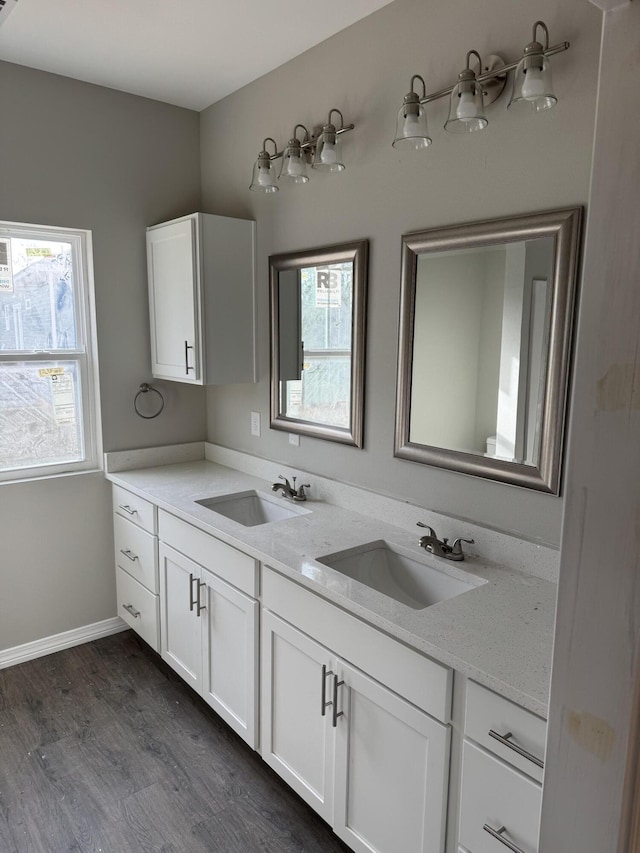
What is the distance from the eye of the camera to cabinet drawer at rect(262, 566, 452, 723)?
144 centimetres

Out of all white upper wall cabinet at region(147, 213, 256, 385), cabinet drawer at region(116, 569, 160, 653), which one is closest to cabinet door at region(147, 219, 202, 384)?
white upper wall cabinet at region(147, 213, 256, 385)

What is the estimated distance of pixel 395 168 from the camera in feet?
7.09

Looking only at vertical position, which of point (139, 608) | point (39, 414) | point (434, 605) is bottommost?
point (139, 608)

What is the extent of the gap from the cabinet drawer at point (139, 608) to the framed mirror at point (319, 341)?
1020 millimetres

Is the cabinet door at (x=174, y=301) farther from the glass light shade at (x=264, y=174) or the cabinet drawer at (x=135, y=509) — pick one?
the cabinet drawer at (x=135, y=509)

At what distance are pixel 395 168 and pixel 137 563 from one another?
2102 mm

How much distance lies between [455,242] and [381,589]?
119 centimetres

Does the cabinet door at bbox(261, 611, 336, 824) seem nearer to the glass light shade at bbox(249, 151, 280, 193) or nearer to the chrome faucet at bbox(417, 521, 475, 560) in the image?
the chrome faucet at bbox(417, 521, 475, 560)

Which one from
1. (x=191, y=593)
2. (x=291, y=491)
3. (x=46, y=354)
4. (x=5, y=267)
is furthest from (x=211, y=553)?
(x=5, y=267)

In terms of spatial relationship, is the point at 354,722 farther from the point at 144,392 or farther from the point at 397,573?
the point at 144,392

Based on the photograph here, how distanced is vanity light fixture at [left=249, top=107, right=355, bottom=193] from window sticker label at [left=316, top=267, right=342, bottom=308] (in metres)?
0.38

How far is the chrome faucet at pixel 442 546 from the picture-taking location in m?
1.94

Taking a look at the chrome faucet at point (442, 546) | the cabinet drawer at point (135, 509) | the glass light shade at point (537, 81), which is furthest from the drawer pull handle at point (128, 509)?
the glass light shade at point (537, 81)

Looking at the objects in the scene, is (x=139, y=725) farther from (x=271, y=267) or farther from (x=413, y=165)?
(x=413, y=165)
